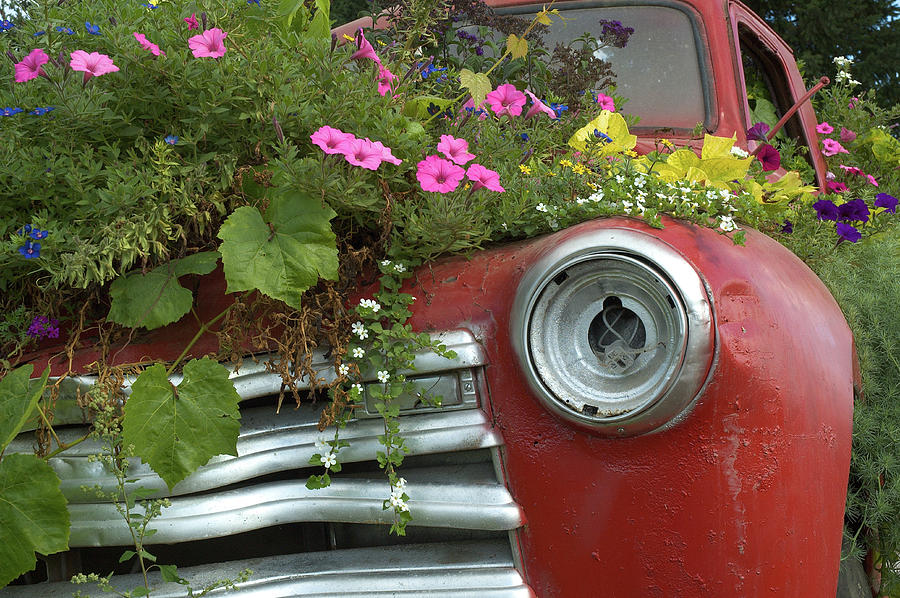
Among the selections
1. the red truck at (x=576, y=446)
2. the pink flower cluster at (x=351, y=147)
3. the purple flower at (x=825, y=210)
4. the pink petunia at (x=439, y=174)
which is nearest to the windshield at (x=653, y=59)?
the purple flower at (x=825, y=210)

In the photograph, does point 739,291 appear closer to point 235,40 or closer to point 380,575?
point 380,575

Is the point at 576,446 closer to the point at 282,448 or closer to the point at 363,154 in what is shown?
the point at 282,448

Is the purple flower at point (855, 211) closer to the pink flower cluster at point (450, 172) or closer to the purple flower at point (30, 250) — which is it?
A: the pink flower cluster at point (450, 172)

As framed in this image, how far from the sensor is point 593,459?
1.49 metres

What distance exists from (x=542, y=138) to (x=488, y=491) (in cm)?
115

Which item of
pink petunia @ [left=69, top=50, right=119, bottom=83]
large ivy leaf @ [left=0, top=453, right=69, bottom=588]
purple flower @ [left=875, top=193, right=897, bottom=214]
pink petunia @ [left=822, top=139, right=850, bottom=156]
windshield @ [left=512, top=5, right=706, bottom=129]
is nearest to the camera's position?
large ivy leaf @ [left=0, top=453, right=69, bottom=588]

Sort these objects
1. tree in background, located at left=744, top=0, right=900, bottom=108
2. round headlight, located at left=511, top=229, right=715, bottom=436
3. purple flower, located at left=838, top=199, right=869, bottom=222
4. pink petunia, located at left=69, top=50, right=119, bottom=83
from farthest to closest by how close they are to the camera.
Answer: tree in background, located at left=744, top=0, right=900, bottom=108, purple flower, located at left=838, top=199, right=869, bottom=222, pink petunia, located at left=69, top=50, right=119, bottom=83, round headlight, located at left=511, top=229, right=715, bottom=436

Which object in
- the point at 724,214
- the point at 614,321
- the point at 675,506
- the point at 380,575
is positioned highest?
the point at 724,214

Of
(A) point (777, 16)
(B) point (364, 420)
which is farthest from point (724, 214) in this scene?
(A) point (777, 16)

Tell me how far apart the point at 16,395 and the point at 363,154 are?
0.83 meters

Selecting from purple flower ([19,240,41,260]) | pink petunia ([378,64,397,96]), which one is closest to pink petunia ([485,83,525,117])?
pink petunia ([378,64,397,96])

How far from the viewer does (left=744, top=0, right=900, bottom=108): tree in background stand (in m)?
9.77

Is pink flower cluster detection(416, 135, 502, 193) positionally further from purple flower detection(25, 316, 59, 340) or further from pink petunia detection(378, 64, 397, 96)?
purple flower detection(25, 316, 59, 340)

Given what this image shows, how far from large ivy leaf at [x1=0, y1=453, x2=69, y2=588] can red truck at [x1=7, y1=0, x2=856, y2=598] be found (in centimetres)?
8
